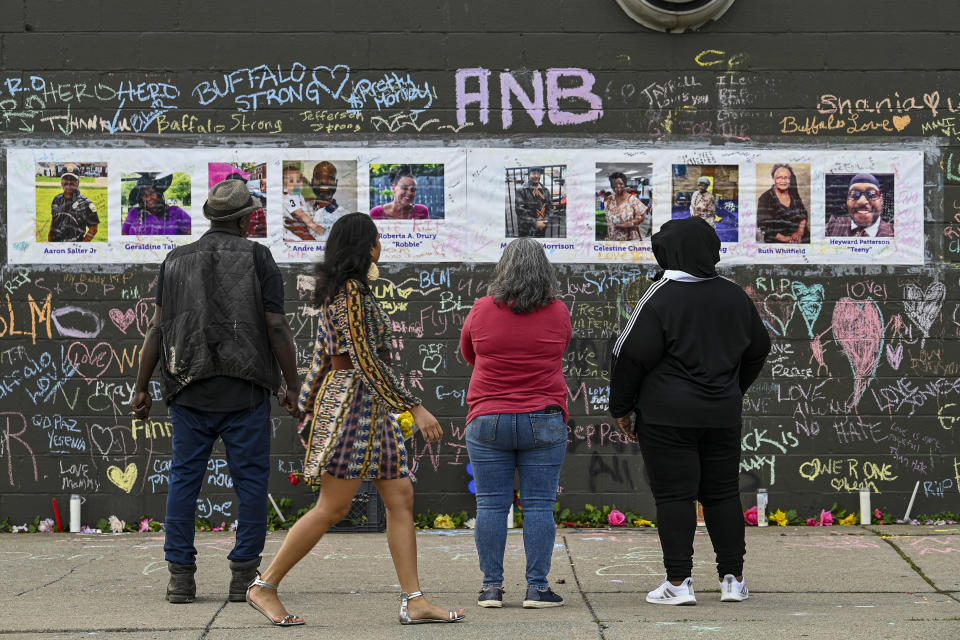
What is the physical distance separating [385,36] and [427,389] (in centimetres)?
233

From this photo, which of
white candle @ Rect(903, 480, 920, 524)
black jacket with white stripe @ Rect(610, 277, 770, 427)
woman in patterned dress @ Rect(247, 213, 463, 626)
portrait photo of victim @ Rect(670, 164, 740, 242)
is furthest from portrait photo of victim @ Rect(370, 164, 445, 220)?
white candle @ Rect(903, 480, 920, 524)

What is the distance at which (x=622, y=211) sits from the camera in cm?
790

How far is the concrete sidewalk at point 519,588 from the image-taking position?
16.3 feet

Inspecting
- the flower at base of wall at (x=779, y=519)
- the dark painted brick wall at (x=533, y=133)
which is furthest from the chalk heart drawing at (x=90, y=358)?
the flower at base of wall at (x=779, y=519)

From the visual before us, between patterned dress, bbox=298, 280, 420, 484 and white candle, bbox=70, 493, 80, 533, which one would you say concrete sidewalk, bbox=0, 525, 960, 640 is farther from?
patterned dress, bbox=298, 280, 420, 484

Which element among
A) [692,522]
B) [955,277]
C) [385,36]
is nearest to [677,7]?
[385,36]

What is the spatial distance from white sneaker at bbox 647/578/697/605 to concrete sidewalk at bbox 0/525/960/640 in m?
0.06

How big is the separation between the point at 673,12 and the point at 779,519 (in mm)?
3361

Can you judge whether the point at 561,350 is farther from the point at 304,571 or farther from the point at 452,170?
the point at 452,170

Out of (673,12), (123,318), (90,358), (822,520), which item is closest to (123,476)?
(90,358)

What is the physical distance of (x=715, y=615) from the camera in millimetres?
5234

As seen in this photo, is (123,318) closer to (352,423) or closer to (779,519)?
(352,423)

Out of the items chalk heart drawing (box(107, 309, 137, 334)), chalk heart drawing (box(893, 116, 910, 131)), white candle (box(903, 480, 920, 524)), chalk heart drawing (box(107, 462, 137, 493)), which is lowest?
white candle (box(903, 480, 920, 524))

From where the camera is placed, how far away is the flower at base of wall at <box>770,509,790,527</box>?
7797 mm
